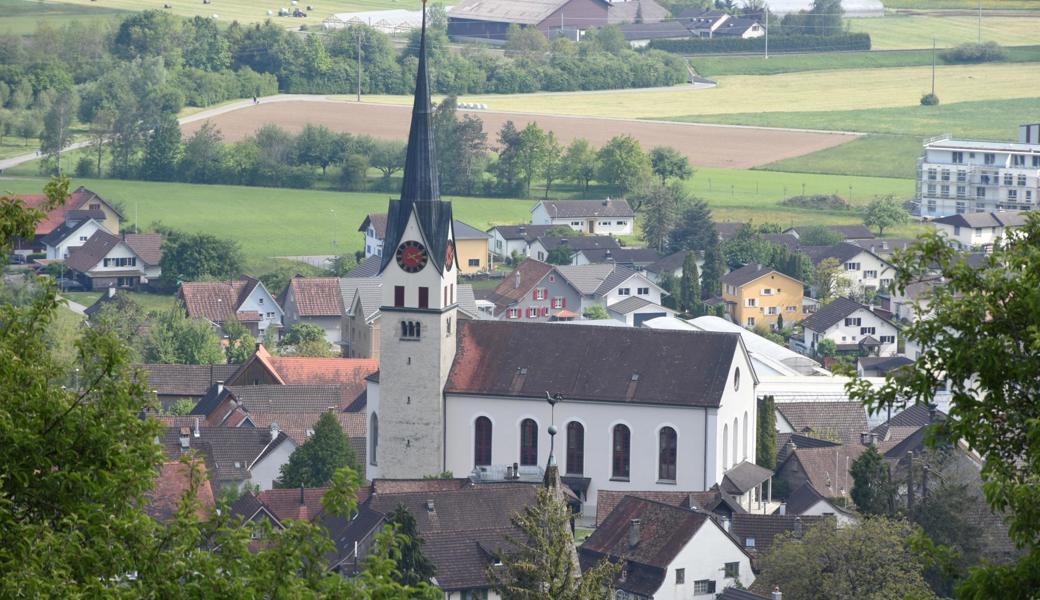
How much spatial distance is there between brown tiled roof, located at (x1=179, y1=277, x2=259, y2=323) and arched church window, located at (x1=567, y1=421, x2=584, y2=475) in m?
43.1

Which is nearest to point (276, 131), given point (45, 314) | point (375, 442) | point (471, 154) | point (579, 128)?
point (471, 154)

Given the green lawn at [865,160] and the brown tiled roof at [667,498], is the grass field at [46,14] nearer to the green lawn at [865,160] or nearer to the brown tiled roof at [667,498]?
the green lawn at [865,160]

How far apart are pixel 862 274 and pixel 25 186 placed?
170ft


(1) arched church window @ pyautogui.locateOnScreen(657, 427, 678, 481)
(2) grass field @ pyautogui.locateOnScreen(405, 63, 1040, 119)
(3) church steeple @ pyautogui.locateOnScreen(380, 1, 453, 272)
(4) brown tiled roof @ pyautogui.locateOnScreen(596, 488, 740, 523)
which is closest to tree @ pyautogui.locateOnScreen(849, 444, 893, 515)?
(4) brown tiled roof @ pyautogui.locateOnScreen(596, 488, 740, 523)

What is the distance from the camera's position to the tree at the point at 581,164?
152 meters

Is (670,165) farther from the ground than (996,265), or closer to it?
closer to it

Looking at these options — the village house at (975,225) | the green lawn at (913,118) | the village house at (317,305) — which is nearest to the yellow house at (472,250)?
the village house at (317,305)

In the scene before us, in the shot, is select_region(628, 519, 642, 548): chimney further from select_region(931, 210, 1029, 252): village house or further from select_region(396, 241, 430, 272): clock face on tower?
select_region(931, 210, 1029, 252): village house

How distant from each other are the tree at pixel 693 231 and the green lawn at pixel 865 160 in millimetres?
32175

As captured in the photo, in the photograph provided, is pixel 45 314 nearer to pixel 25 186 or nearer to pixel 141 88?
pixel 25 186

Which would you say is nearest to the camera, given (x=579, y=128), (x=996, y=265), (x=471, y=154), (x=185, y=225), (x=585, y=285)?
(x=996, y=265)

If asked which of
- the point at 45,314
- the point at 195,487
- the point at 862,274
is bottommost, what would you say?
the point at 862,274

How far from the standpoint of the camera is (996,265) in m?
17.3

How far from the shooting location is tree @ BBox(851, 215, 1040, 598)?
53.7ft
